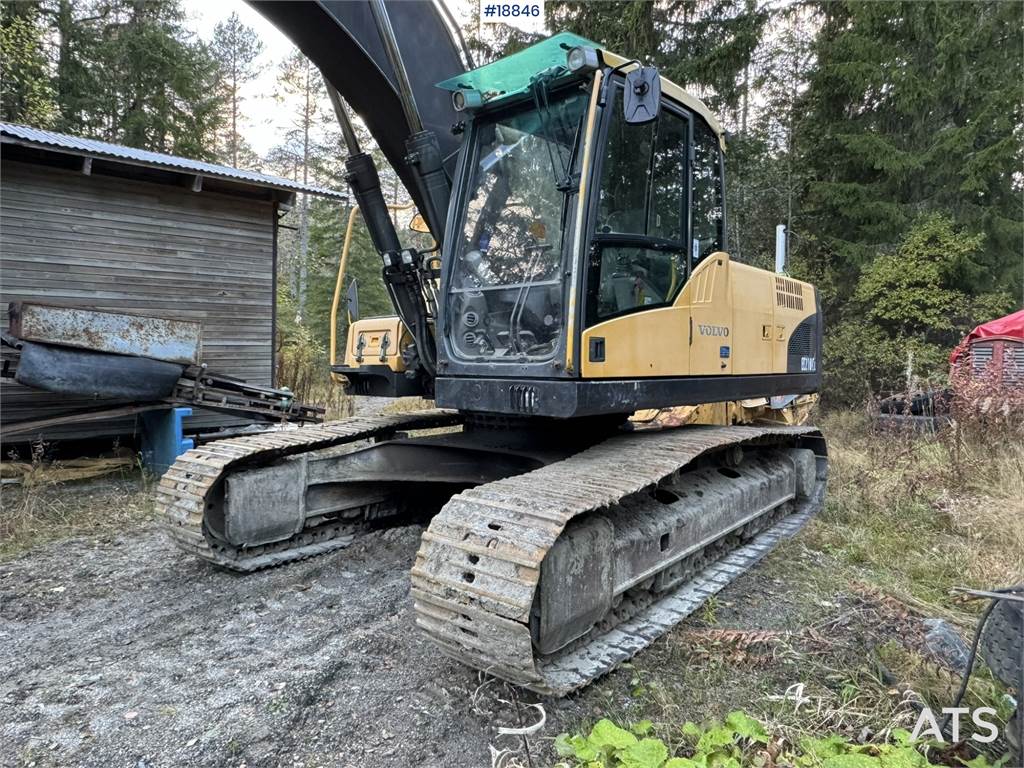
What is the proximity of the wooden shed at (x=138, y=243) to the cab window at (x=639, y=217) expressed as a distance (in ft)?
19.5

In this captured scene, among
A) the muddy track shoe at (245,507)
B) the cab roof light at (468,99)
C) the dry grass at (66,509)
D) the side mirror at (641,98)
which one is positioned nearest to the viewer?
the side mirror at (641,98)

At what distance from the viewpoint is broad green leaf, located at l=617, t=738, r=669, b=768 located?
6.49 feet

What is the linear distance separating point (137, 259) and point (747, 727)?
8.08 m

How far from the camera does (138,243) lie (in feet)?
25.4

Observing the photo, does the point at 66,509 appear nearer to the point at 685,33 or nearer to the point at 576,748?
the point at 576,748

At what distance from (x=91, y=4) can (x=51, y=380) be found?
14401mm

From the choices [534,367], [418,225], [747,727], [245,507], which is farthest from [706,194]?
[245,507]

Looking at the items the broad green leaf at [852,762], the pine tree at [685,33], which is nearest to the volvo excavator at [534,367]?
the broad green leaf at [852,762]

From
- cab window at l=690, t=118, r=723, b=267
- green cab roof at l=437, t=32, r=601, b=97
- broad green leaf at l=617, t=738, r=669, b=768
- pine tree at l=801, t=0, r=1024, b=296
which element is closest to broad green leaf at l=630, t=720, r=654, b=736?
broad green leaf at l=617, t=738, r=669, b=768

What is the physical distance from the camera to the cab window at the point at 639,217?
3367 mm

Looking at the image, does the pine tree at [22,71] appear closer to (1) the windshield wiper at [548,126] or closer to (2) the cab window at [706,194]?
(1) the windshield wiper at [548,126]

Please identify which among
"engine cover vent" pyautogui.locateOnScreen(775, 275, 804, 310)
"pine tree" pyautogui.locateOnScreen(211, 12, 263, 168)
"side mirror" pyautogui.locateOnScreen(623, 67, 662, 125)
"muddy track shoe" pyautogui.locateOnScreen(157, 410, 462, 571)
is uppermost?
"pine tree" pyautogui.locateOnScreen(211, 12, 263, 168)

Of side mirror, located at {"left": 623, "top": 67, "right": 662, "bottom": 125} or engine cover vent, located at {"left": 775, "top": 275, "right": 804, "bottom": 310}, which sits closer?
side mirror, located at {"left": 623, "top": 67, "right": 662, "bottom": 125}

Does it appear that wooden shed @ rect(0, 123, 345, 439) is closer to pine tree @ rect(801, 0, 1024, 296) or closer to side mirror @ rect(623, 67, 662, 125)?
side mirror @ rect(623, 67, 662, 125)
